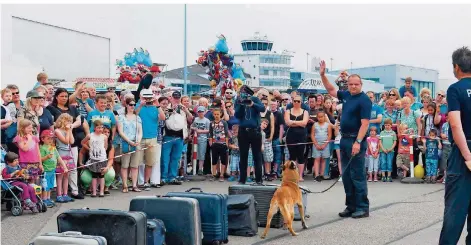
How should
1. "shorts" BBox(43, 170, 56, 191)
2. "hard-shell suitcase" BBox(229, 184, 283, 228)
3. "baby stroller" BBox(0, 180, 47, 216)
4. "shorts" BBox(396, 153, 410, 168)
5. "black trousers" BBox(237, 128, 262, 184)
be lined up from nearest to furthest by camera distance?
"hard-shell suitcase" BBox(229, 184, 283, 228), "baby stroller" BBox(0, 180, 47, 216), "shorts" BBox(43, 170, 56, 191), "black trousers" BBox(237, 128, 262, 184), "shorts" BBox(396, 153, 410, 168)

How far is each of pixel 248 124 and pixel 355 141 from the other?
118 inches

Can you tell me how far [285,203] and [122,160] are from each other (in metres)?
5.03

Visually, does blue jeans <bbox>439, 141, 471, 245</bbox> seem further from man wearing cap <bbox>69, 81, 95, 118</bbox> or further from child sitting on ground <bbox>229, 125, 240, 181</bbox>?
child sitting on ground <bbox>229, 125, 240, 181</bbox>

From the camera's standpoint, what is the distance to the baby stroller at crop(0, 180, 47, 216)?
9.62 metres

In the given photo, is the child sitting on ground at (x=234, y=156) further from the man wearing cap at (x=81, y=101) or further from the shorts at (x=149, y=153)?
the man wearing cap at (x=81, y=101)

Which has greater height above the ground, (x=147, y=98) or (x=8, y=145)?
(x=147, y=98)

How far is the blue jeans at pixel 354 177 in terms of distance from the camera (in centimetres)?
928

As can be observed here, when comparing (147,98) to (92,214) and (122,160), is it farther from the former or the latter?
(92,214)

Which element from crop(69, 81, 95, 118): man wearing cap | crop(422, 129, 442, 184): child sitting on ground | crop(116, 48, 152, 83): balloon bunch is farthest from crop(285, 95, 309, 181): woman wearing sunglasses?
crop(116, 48, 152, 83): balloon bunch

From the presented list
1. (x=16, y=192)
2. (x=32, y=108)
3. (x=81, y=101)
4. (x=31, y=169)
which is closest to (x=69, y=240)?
(x=16, y=192)

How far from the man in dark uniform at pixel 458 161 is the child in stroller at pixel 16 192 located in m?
6.13

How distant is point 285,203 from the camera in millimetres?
7949

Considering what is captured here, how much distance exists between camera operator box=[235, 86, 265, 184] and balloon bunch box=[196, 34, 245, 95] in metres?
17.7

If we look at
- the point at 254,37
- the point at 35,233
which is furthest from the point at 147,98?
the point at 254,37
